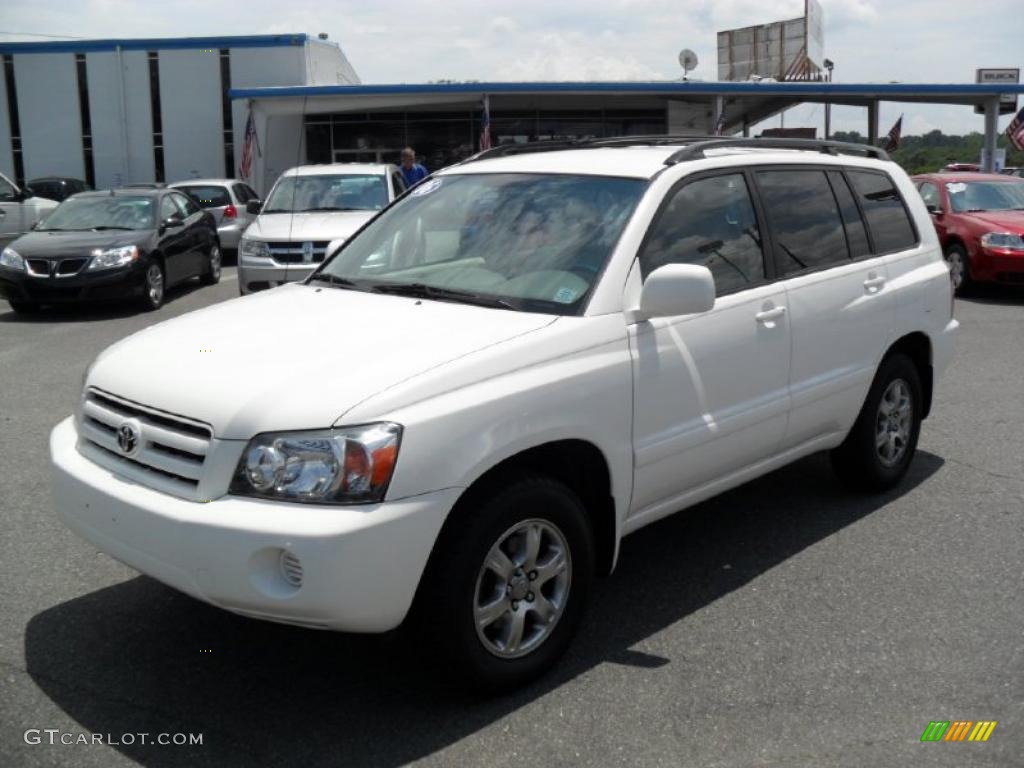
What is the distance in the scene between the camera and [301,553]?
296 cm

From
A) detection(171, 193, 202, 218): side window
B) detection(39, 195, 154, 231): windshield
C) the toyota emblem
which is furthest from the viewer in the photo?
detection(171, 193, 202, 218): side window

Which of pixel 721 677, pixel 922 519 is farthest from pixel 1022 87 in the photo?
pixel 721 677

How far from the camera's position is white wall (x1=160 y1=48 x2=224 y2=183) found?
96.7 feet

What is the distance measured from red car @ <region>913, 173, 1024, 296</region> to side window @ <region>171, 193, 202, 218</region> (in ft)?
33.8

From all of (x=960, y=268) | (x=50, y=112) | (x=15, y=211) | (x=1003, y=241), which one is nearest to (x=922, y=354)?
(x=1003, y=241)

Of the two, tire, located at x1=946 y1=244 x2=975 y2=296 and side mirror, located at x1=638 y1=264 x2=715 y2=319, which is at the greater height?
side mirror, located at x1=638 y1=264 x2=715 y2=319

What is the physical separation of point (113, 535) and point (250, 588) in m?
0.61

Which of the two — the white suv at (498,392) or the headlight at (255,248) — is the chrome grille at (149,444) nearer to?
the white suv at (498,392)

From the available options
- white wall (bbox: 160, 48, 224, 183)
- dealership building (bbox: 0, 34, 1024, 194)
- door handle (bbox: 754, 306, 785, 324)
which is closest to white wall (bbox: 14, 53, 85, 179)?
dealership building (bbox: 0, 34, 1024, 194)

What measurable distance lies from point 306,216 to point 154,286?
222 centimetres

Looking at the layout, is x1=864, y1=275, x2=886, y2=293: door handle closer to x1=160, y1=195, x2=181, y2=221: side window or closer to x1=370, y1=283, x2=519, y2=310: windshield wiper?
x1=370, y1=283, x2=519, y2=310: windshield wiper

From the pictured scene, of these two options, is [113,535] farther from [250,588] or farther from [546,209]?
[546,209]

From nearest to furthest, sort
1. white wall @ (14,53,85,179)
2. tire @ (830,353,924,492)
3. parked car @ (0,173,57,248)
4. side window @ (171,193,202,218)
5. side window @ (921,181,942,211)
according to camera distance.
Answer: tire @ (830,353,924,492) < side window @ (921,181,942,211) < side window @ (171,193,202,218) < parked car @ (0,173,57,248) < white wall @ (14,53,85,179)

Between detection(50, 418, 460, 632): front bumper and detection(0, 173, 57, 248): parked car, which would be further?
detection(0, 173, 57, 248): parked car
